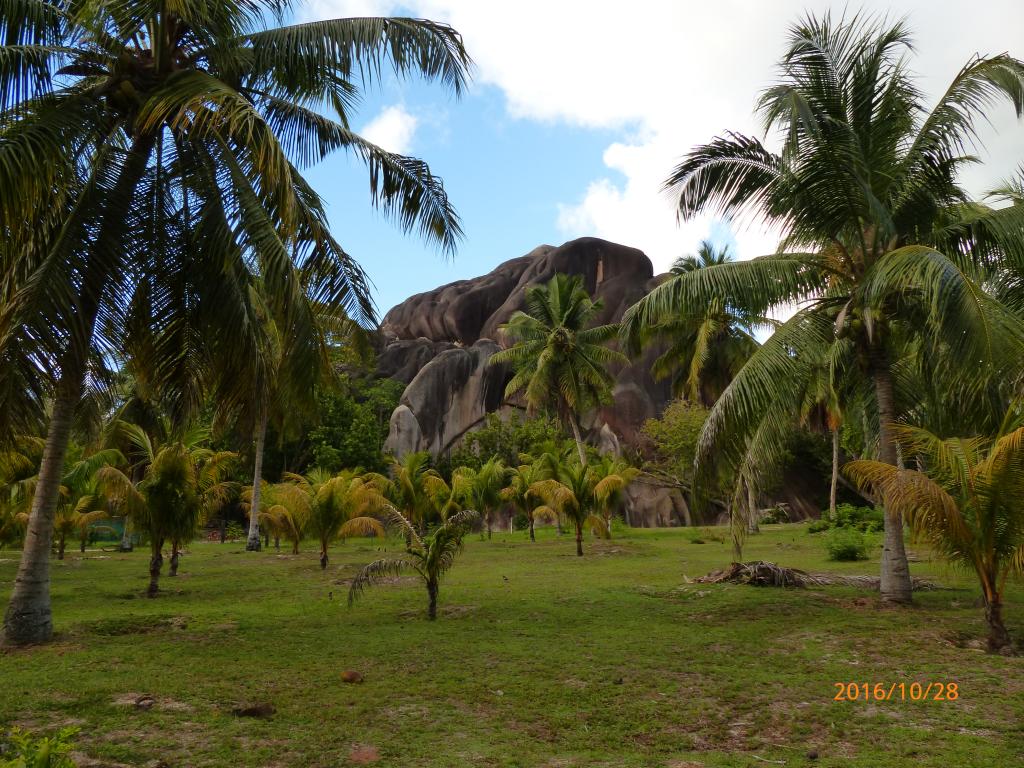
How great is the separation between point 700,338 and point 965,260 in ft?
54.8

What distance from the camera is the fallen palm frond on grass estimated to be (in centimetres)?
1120

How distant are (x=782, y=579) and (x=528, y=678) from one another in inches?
249

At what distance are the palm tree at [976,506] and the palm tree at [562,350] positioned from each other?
21.9 m

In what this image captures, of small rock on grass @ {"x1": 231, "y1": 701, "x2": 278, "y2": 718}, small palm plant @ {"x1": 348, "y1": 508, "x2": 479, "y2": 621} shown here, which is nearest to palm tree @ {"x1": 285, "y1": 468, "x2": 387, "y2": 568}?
small palm plant @ {"x1": 348, "y1": 508, "x2": 479, "y2": 621}

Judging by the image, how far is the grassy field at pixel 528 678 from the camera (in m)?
4.70

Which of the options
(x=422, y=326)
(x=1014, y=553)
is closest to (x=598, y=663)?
(x=1014, y=553)

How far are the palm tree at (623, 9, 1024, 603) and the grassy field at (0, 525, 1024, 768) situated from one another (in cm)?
226

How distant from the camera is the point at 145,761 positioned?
4.42 m

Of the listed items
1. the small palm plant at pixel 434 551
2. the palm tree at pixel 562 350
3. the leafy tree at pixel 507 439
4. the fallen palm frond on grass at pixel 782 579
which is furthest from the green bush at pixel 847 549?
the leafy tree at pixel 507 439

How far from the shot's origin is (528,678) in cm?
638

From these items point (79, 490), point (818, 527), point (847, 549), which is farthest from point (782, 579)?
point (79, 490)

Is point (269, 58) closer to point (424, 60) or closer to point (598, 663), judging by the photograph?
point (424, 60)

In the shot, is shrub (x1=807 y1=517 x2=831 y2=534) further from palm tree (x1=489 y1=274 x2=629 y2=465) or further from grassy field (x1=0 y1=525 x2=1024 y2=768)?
grassy field (x1=0 y1=525 x2=1024 y2=768)

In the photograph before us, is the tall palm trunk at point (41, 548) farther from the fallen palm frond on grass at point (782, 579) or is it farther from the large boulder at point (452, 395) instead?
the large boulder at point (452, 395)
